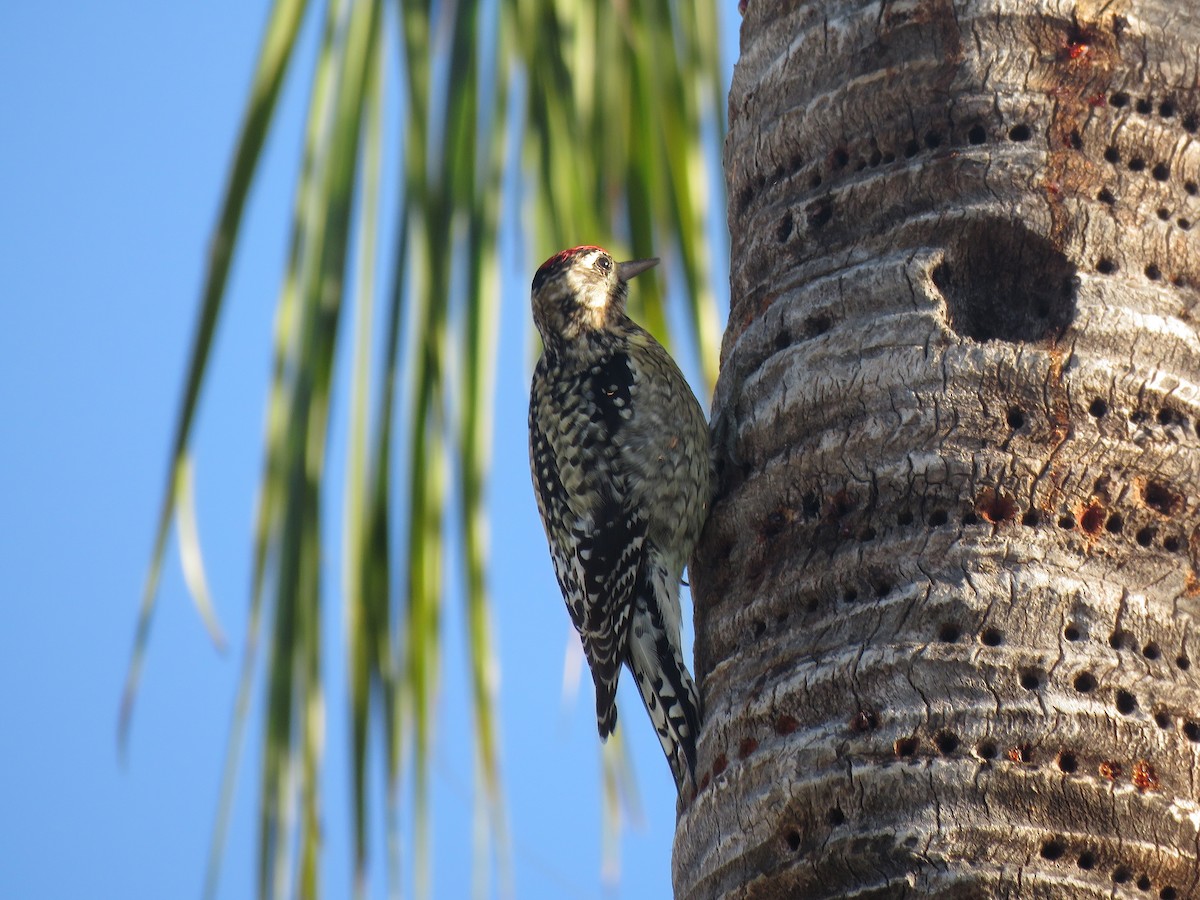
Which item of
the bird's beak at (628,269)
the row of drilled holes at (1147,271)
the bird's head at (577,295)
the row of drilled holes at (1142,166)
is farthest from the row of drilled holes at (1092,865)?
the bird's head at (577,295)

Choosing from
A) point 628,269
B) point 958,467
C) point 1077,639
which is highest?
point 628,269

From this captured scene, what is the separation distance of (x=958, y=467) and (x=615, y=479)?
6.12 feet

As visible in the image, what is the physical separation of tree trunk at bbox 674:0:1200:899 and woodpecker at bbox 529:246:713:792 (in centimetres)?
61

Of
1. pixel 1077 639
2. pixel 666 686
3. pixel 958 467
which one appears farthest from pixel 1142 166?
pixel 666 686

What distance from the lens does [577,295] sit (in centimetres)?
577

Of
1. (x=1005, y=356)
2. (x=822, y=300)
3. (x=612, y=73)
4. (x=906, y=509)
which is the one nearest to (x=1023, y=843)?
(x=906, y=509)

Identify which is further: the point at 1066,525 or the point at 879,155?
the point at 879,155

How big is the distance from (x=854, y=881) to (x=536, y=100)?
7.81ft

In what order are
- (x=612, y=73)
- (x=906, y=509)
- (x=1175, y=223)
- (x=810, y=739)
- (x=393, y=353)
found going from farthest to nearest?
(x=612, y=73) < (x=393, y=353) < (x=1175, y=223) < (x=906, y=509) < (x=810, y=739)

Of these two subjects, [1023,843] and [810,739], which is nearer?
[1023,843]

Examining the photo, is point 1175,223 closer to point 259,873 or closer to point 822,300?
point 822,300

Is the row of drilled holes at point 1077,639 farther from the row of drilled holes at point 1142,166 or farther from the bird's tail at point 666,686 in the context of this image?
the row of drilled holes at point 1142,166

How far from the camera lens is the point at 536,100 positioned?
180 inches

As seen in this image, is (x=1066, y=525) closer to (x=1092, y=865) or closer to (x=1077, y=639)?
(x=1077, y=639)
